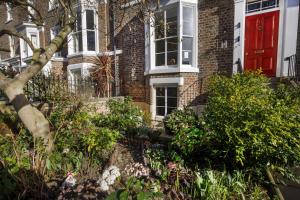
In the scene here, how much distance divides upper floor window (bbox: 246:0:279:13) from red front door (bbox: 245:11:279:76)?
0.70 feet

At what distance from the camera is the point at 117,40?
12141 millimetres

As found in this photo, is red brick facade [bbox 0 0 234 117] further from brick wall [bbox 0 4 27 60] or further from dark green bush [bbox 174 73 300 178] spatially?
brick wall [bbox 0 4 27 60]

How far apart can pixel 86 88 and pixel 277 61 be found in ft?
23.4

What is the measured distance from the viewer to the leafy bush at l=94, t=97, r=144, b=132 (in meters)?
6.73

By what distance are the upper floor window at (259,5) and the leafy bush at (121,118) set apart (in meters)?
5.25

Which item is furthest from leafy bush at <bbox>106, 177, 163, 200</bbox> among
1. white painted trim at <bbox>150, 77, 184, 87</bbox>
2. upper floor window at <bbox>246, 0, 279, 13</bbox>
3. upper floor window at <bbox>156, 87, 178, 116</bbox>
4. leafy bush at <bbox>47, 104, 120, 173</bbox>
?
upper floor window at <bbox>246, 0, 279, 13</bbox>

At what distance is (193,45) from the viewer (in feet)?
30.5

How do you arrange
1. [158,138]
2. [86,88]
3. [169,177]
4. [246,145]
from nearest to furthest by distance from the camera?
[246,145] < [169,177] < [158,138] < [86,88]

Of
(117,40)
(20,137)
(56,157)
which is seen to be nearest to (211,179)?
(56,157)

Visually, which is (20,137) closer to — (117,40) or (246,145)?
(246,145)

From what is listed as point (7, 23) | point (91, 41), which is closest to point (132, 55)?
point (91, 41)

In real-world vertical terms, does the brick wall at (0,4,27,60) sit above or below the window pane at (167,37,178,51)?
above

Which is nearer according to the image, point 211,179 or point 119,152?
point 211,179

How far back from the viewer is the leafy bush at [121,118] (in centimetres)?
673
